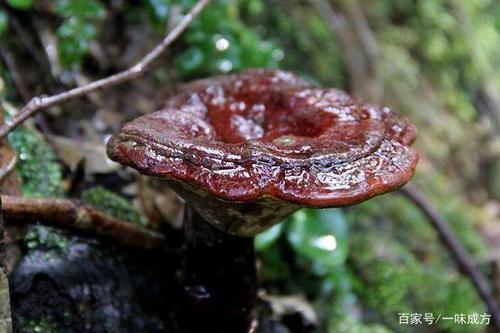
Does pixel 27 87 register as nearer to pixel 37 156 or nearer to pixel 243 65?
pixel 37 156

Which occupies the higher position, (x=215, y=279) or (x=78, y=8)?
(x=78, y=8)

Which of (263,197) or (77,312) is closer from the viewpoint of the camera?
(263,197)

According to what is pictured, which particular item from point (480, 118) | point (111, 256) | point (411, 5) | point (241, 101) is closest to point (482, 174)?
point (480, 118)

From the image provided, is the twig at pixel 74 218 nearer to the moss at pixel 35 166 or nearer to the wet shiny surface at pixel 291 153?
the moss at pixel 35 166

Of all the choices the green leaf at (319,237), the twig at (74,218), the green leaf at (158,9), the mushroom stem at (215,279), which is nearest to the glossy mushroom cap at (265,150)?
the mushroom stem at (215,279)

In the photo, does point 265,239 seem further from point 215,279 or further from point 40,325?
point 40,325

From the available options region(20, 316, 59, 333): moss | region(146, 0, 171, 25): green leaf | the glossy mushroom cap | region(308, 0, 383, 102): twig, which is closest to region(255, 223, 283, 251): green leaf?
the glossy mushroom cap

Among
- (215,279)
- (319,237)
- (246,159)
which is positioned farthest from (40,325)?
(319,237)
